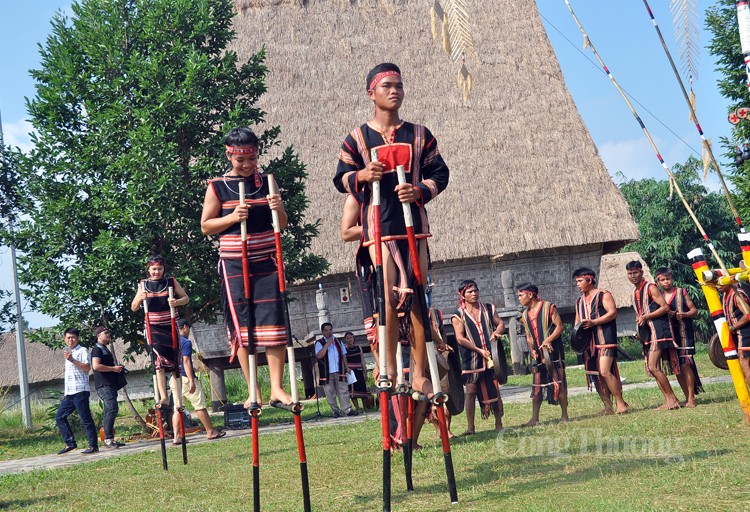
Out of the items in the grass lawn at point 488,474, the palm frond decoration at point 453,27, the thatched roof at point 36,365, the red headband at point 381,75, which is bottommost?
the grass lawn at point 488,474

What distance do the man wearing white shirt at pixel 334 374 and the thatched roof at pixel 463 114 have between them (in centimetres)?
646

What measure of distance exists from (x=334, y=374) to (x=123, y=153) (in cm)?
612

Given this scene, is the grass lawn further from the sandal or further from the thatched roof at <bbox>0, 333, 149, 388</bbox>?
the thatched roof at <bbox>0, 333, 149, 388</bbox>

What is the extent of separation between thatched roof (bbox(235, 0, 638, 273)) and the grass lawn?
1477cm

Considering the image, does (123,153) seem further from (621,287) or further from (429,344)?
(621,287)

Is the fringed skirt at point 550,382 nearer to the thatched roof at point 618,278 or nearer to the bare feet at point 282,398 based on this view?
the bare feet at point 282,398

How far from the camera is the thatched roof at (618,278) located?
34.2 meters

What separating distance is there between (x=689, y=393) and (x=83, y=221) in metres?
11.3

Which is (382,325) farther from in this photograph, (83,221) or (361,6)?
(361,6)

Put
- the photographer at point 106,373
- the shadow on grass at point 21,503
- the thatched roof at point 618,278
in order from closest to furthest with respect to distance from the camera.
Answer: the shadow on grass at point 21,503, the photographer at point 106,373, the thatched roof at point 618,278

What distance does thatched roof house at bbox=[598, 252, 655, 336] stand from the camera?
34281 mm

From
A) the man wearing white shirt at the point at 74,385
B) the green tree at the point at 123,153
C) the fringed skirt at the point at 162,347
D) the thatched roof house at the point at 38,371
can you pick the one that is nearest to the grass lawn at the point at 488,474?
the fringed skirt at the point at 162,347

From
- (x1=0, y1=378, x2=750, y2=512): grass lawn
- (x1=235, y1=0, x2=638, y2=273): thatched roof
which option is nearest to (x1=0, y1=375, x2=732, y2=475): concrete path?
(x1=0, y1=378, x2=750, y2=512): grass lawn

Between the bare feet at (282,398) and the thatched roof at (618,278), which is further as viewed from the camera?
the thatched roof at (618,278)
